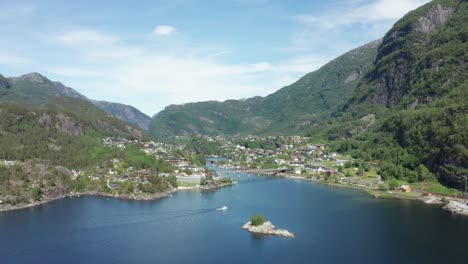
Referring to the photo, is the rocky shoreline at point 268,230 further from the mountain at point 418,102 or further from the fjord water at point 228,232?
the mountain at point 418,102

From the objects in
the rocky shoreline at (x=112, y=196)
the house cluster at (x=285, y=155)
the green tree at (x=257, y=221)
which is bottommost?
the green tree at (x=257, y=221)

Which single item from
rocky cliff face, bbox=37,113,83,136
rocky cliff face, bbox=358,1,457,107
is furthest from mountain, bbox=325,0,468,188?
rocky cliff face, bbox=37,113,83,136

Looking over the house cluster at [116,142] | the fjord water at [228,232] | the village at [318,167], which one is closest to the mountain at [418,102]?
the village at [318,167]

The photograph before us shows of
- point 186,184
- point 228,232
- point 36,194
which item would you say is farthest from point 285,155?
point 228,232

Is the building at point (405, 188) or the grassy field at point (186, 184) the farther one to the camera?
the grassy field at point (186, 184)

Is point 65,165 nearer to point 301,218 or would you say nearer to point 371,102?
point 301,218

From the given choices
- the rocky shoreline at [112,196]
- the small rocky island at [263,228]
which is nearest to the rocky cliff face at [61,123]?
the rocky shoreline at [112,196]

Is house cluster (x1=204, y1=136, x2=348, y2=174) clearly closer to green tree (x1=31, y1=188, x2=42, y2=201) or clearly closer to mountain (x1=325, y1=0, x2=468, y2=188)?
mountain (x1=325, y1=0, x2=468, y2=188)

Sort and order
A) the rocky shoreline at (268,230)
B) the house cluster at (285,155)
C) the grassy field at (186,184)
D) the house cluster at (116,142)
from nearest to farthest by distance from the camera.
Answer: the rocky shoreline at (268,230)
the grassy field at (186,184)
the house cluster at (116,142)
the house cluster at (285,155)

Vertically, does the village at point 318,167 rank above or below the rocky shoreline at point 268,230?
above

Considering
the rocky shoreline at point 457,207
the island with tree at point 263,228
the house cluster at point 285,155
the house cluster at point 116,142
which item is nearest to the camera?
the island with tree at point 263,228
